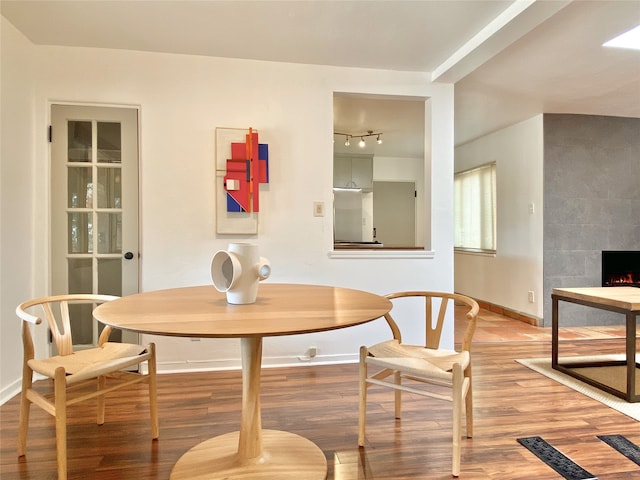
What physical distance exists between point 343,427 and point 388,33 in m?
2.37

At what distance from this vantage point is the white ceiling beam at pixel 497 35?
2.12 metres

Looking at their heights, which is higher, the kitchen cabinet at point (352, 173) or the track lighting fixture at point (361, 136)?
the track lighting fixture at point (361, 136)

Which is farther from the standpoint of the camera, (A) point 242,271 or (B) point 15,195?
(B) point 15,195

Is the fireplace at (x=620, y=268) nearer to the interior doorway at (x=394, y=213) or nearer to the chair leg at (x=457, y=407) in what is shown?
the interior doorway at (x=394, y=213)

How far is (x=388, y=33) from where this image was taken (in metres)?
2.58

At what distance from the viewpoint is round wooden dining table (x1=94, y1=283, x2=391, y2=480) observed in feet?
3.99

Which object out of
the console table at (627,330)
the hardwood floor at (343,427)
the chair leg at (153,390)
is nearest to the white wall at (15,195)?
the hardwood floor at (343,427)

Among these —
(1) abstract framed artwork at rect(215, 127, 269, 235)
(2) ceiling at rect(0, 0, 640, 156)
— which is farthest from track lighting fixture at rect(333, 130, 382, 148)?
(1) abstract framed artwork at rect(215, 127, 269, 235)

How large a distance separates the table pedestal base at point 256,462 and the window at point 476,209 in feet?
14.2

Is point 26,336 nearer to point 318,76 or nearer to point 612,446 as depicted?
point 318,76

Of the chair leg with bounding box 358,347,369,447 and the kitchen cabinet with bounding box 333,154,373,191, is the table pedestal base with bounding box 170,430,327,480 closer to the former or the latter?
the chair leg with bounding box 358,347,369,447

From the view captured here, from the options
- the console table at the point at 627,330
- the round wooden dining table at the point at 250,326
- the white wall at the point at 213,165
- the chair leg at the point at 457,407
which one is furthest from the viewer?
the white wall at the point at 213,165

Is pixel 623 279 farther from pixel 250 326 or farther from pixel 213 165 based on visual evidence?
pixel 250 326

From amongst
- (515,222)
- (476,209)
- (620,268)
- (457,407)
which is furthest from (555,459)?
(476,209)
